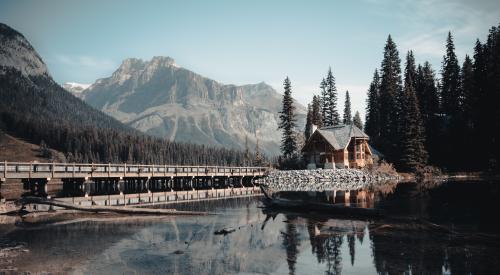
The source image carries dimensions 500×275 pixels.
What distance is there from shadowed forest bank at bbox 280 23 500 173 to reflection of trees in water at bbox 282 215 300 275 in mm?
45190

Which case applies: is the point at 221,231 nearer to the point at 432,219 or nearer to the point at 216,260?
the point at 216,260

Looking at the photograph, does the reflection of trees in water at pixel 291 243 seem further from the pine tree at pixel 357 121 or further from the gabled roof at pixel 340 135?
the pine tree at pixel 357 121

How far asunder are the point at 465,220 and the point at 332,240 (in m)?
8.90

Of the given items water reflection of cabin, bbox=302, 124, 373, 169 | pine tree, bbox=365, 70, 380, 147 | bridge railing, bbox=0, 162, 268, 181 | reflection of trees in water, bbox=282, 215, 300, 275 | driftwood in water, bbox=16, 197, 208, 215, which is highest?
pine tree, bbox=365, 70, 380, 147

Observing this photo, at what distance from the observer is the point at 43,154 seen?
414ft

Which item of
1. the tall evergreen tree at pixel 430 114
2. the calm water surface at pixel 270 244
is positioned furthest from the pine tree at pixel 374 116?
the calm water surface at pixel 270 244

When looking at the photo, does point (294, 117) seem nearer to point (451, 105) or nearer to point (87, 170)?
point (451, 105)

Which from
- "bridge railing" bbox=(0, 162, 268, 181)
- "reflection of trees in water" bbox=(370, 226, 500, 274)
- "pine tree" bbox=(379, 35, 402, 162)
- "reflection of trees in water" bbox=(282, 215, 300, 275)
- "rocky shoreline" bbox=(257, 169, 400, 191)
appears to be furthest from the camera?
"pine tree" bbox=(379, 35, 402, 162)

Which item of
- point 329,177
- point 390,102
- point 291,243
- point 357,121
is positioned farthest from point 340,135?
point 357,121

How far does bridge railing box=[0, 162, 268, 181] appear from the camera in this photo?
37306 mm

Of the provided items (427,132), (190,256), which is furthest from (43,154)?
(190,256)

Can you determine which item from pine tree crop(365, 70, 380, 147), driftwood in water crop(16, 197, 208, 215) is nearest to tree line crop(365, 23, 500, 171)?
pine tree crop(365, 70, 380, 147)

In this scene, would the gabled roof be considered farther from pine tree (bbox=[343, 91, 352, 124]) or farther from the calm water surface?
pine tree (bbox=[343, 91, 352, 124])

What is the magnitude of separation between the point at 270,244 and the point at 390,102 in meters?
A: 65.6
